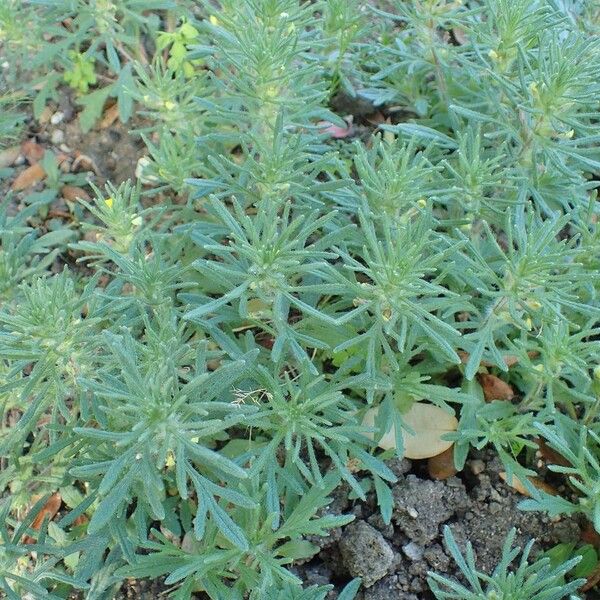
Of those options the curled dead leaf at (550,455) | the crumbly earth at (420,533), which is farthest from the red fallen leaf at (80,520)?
the curled dead leaf at (550,455)

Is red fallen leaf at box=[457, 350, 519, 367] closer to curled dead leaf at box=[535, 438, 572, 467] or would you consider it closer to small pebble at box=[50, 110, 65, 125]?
curled dead leaf at box=[535, 438, 572, 467]

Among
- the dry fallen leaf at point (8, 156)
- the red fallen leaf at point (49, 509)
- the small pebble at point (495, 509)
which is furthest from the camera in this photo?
the dry fallen leaf at point (8, 156)

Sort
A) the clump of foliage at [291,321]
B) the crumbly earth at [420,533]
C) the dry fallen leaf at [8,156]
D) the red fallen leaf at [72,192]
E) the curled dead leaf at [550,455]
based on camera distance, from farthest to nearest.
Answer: the dry fallen leaf at [8,156] < the red fallen leaf at [72,192] < the curled dead leaf at [550,455] < the crumbly earth at [420,533] < the clump of foliage at [291,321]

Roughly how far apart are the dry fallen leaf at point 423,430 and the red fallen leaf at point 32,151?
2526 millimetres

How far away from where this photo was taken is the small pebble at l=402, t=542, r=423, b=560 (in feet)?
9.78

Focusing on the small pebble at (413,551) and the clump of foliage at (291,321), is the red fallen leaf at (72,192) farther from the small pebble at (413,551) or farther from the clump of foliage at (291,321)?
the small pebble at (413,551)

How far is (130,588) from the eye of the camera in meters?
3.07

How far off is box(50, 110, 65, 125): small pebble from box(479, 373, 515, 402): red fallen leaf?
285 cm

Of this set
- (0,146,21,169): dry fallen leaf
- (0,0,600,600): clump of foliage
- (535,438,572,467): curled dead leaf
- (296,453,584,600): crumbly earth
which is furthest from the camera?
(0,146,21,169): dry fallen leaf

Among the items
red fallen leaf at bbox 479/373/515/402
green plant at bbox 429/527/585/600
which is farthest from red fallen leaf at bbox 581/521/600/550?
red fallen leaf at bbox 479/373/515/402

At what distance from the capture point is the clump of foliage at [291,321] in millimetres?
2506

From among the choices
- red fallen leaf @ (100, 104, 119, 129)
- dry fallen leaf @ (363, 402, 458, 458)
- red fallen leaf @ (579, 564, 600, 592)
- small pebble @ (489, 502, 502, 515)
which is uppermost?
red fallen leaf @ (100, 104, 119, 129)

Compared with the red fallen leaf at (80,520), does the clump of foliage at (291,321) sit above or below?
above

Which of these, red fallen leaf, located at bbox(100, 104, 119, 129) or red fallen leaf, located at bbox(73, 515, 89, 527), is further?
red fallen leaf, located at bbox(100, 104, 119, 129)
